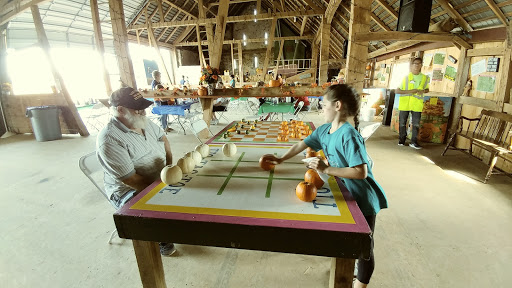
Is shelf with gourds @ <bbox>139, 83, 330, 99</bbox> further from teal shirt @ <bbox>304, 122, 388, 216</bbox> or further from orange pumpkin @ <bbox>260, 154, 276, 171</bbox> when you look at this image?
teal shirt @ <bbox>304, 122, 388, 216</bbox>

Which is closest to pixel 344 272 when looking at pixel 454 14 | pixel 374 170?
pixel 374 170

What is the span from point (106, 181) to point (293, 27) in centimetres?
1874

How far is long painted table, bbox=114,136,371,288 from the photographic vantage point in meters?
1.16

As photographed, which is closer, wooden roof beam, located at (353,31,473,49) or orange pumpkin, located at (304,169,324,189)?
orange pumpkin, located at (304,169,324,189)

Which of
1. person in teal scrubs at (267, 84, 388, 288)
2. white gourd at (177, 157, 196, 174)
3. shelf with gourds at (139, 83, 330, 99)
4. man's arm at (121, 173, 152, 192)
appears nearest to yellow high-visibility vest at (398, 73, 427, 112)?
shelf with gourds at (139, 83, 330, 99)

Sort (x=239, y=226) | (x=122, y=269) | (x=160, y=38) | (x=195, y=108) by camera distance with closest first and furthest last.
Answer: (x=239, y=226)
(x=122, y=269)
(x=195, y=108)
(x=160, y=38)

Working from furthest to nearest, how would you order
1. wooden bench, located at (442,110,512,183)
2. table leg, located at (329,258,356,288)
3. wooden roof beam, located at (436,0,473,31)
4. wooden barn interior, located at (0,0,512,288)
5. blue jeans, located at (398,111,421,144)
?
blue jeans, located at (398,111,421,144)
wooden roof beam, located at (436,0,473,31)
wooden bench, located at (442,110,512,183)
wooden barn interior, located at (0,0,512,288)
table leg, located at (329,258,356,288)

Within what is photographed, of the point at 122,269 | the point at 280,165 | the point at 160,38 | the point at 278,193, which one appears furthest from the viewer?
the point at 160,38

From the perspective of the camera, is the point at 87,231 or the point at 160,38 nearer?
the point at 87,231

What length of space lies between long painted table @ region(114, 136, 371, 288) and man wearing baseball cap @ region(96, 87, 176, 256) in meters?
0.64

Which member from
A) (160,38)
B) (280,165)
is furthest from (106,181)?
(160,38)

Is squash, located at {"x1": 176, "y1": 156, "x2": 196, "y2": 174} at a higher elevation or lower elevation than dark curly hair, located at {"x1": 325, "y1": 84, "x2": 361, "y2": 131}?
lower

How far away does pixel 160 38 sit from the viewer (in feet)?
52.2

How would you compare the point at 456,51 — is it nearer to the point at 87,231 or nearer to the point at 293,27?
the point at 87,231
